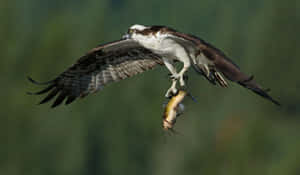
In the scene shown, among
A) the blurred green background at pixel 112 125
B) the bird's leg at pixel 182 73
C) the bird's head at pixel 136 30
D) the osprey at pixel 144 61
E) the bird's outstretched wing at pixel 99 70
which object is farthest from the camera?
the blurred green background at pixel 112 125

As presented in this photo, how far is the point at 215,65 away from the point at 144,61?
8.66 ft

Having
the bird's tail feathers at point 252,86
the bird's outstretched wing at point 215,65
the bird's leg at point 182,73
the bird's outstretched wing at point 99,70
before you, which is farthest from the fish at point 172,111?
the bird's outstretched wing at point 99,70

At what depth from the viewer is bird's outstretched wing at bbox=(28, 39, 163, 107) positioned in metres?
8.67

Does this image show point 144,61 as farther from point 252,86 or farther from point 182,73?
point 252,86

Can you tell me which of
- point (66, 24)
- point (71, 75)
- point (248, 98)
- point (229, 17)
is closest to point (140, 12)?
point (229, 17)

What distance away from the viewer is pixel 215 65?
6.42 m

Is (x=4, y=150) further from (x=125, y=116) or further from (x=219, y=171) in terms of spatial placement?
(x=219, y=171)

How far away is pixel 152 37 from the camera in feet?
24.5

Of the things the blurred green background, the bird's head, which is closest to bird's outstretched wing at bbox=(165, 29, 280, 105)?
the bird's head

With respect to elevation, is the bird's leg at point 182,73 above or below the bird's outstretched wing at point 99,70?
above

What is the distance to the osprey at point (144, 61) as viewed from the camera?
6622 millimetres

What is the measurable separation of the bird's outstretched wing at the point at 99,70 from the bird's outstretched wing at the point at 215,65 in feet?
4.29

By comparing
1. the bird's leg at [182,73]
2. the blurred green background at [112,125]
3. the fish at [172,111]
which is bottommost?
the blurred green background at [112,125]

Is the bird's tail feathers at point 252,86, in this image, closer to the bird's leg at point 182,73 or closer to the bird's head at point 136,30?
the bird's leg at point 182,73
